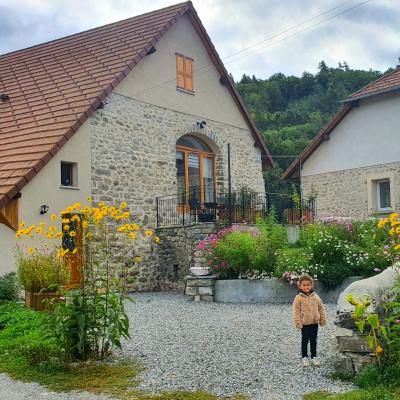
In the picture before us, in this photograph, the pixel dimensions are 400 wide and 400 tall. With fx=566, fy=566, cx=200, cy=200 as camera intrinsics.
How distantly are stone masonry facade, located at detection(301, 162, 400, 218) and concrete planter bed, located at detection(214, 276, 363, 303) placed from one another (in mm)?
7604

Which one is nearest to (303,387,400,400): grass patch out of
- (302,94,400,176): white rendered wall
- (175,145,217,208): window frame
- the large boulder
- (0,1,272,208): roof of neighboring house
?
the large boulder

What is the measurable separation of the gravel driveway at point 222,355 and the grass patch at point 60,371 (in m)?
0.16

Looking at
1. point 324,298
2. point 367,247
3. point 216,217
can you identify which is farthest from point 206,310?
point 216,217

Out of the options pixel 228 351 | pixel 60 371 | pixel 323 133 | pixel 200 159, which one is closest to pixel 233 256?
pixel 228 351

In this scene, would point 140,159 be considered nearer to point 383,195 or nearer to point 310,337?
point 383,195

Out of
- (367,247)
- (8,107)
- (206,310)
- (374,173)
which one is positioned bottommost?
(206,310)

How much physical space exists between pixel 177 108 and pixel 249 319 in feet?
30.6

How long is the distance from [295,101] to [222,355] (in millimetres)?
41469

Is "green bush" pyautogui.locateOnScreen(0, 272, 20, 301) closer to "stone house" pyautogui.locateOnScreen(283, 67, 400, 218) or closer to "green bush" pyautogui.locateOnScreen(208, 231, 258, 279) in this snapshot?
"green bush" pyautogui.locateOnScreen(208, 231, 258, 279)

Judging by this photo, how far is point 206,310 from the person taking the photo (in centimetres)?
Answer: 1095

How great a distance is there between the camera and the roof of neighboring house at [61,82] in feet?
42.8

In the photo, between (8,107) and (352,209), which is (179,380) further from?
(352,209)

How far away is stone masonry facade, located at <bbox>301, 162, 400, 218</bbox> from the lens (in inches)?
739

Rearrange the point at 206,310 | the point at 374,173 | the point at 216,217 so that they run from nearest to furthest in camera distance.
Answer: the point at 206,310
the point at 216,217
the point at 374,173
